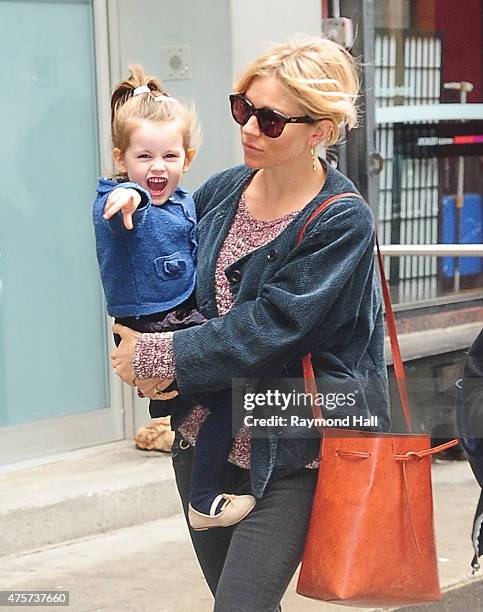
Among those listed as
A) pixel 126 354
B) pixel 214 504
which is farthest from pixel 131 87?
pixel 214 504

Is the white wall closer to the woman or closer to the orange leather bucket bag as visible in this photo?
the woman

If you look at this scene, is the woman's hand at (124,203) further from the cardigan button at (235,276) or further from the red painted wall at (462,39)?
the red painted wall at (462,39)

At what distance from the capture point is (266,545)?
2.89 meters

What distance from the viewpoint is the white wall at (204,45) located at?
20.1ft

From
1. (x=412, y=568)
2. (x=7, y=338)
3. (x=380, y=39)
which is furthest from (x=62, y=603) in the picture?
(x=380, y=39)

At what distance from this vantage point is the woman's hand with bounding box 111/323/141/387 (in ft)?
9.64

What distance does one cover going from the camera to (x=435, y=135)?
7.34 m

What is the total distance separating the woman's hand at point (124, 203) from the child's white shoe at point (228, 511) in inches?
25.3

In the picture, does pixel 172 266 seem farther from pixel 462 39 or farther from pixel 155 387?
pixel 462 39

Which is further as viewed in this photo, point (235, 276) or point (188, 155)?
point (188, 155)

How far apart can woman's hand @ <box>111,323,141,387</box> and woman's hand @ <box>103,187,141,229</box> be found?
253 millimetres

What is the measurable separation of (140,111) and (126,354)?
0.57m

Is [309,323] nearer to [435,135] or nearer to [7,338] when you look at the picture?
[7,338]

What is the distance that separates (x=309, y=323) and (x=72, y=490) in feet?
10.2
